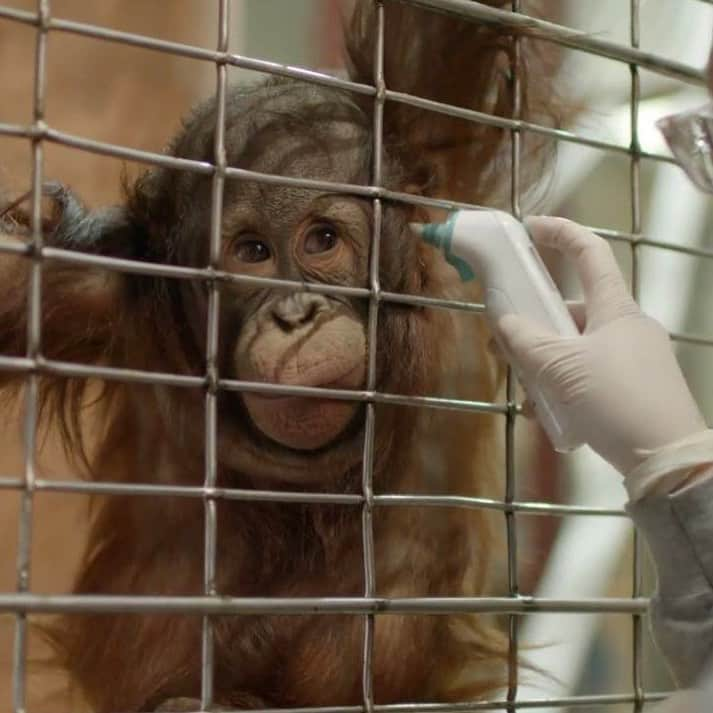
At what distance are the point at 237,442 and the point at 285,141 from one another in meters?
0.31

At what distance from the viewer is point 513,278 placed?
90cm

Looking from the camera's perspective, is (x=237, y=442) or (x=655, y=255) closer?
(x=237, y=442)

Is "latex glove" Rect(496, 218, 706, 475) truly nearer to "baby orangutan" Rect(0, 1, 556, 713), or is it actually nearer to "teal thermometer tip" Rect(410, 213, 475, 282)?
"teal thermometer tip" Rect(410, 213, 475, 282)

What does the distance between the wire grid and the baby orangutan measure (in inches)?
5.9

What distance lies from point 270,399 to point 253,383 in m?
0.19

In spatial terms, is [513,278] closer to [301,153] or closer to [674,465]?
[674,465]

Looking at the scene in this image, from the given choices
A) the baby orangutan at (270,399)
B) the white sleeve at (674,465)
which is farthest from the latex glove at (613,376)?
the baby orangutan at (270,399)

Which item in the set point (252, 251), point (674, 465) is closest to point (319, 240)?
point (252, 251)

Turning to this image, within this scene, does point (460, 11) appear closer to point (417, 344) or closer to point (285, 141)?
point (285, 141)

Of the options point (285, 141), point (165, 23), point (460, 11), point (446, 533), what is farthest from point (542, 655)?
point (165, 23)

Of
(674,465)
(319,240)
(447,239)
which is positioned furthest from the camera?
(319,240)

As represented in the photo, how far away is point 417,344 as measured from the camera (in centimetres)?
125

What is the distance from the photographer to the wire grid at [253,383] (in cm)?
77

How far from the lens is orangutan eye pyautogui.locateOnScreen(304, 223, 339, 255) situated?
120cm
